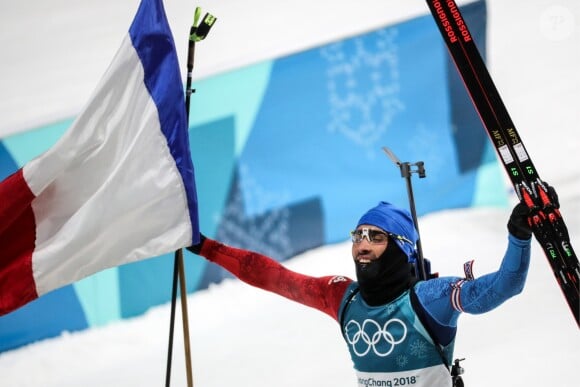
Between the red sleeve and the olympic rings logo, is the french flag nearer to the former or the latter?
the red sleeve

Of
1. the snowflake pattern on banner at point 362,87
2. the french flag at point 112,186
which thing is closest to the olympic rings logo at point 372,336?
the french flag at point 112,186

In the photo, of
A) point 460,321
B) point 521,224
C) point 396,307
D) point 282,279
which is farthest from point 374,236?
point 460,321

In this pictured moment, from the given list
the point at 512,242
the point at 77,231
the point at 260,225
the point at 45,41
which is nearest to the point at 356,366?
the point at 512,242

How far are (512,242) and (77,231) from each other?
6.45 ft

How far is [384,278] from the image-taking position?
13.6 ft

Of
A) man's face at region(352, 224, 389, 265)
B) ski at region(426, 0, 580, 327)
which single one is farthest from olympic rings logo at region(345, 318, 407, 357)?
ski at region(426, 0, 580, 327)

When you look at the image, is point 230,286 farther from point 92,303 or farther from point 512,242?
point 512,242

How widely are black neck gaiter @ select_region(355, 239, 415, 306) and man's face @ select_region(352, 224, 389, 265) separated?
0.02 meters

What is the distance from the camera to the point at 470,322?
6.22m

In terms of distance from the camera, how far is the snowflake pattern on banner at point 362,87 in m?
7.46

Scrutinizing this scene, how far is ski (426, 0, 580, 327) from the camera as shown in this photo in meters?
3.61

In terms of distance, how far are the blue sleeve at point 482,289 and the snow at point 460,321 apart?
5.06 feet

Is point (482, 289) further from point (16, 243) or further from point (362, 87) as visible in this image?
point (362, 87)

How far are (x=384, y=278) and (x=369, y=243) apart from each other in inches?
6.2
